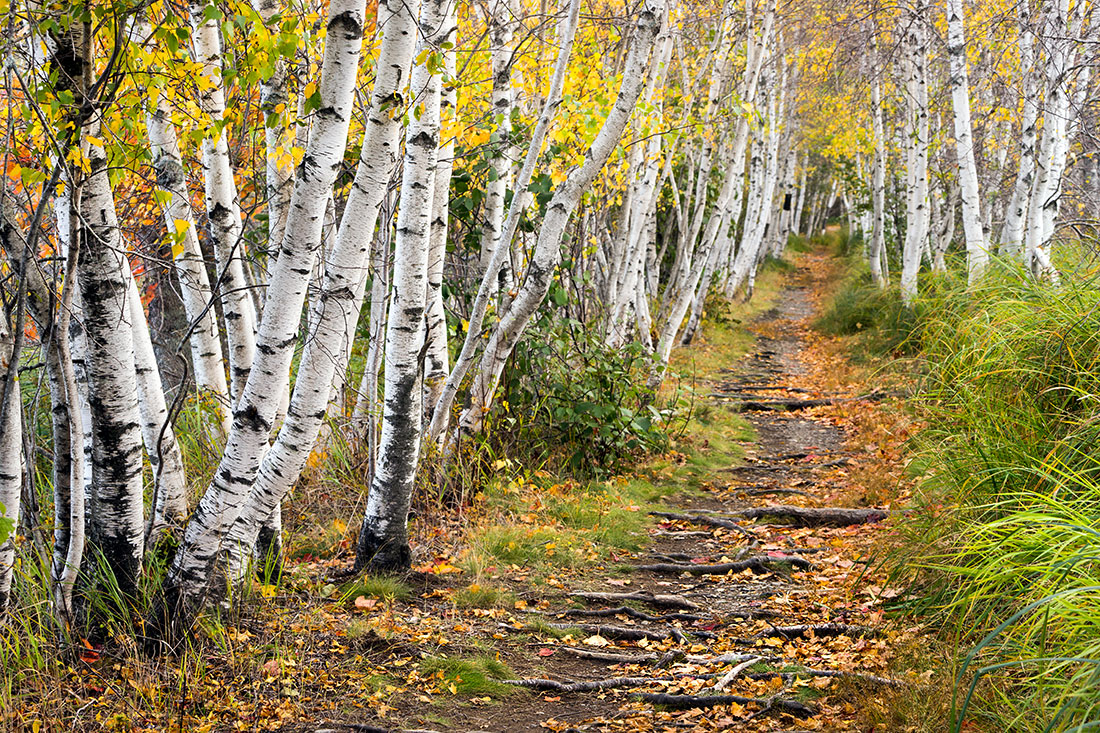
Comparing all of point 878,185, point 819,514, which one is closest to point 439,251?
point 819,514

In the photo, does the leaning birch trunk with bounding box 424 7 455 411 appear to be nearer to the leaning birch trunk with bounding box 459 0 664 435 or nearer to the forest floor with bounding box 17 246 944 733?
the leaning birch trunk with bounding box 459 0 664 435

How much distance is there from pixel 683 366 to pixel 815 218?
35.6 metres

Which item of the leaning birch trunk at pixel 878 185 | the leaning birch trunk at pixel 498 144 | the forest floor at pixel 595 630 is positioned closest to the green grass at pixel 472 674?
the forest floor at pixel 595 630

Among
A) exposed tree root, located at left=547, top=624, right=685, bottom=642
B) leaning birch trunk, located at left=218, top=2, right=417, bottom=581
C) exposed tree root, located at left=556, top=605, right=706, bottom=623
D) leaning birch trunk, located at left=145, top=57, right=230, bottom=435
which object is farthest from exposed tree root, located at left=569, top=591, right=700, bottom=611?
leaning birch trunk, located at left=145, top=57, right=230, bottom=435

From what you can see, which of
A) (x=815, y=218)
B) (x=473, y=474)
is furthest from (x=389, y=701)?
(x=815, y=218)

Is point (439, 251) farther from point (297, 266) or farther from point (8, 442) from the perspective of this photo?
point (8, 442)

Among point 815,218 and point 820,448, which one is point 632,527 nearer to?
point 820,448

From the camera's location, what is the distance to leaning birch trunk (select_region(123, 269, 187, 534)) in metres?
3.93

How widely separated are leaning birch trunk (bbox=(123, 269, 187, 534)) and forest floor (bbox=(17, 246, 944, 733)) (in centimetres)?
61

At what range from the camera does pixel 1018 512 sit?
3.21 meters

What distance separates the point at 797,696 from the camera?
3.55 meters

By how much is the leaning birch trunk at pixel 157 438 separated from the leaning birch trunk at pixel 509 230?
1.90m

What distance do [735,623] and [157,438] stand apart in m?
3.23

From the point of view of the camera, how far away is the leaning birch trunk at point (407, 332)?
4656mm
